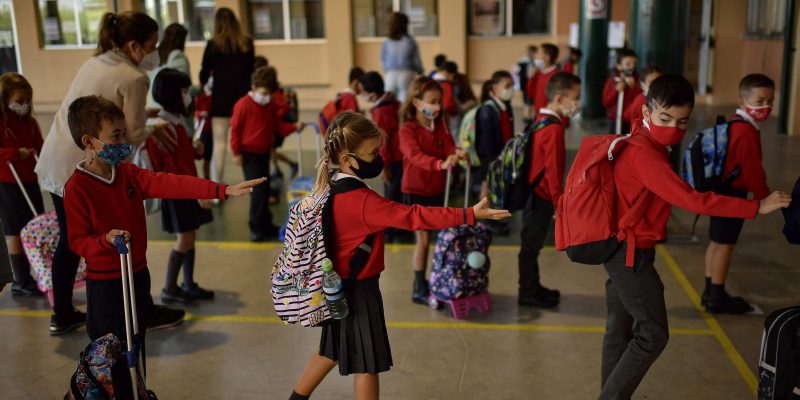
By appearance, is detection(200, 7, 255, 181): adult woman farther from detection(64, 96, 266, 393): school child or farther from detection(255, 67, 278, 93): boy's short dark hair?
detection(64, 96, 266, 393): school child

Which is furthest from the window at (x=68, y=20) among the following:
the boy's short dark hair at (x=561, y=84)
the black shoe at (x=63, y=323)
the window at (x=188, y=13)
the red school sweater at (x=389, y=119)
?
the boy's short dark hair at (x=561, y=84)

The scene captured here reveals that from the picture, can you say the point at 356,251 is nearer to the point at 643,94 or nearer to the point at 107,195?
the point at 107,195

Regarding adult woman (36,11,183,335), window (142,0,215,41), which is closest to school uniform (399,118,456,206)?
adult woman (36,11,183,335)

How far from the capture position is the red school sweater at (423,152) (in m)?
5.38

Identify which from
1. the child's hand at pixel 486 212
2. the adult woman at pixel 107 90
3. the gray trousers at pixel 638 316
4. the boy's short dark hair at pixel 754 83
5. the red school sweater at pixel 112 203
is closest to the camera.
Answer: the child's hand at pixel 486 212

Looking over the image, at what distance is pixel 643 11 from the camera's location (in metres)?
7.88

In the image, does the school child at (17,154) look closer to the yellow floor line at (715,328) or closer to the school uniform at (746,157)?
the school uniform at (746,157)

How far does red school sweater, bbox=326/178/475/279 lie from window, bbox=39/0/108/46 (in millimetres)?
16599

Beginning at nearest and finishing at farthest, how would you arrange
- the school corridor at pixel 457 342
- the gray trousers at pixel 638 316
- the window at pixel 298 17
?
1. the gray trousers at pixel 638 316
2. the school corridor at pixel 457 342
3. the window at pixel 298 17

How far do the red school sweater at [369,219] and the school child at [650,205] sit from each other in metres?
0.78

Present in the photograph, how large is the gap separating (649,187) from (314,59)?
49.2ft

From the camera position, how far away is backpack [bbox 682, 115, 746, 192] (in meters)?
4.80

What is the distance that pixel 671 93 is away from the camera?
10.9 feet

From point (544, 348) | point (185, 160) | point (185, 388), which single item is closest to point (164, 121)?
point (185, 160)
